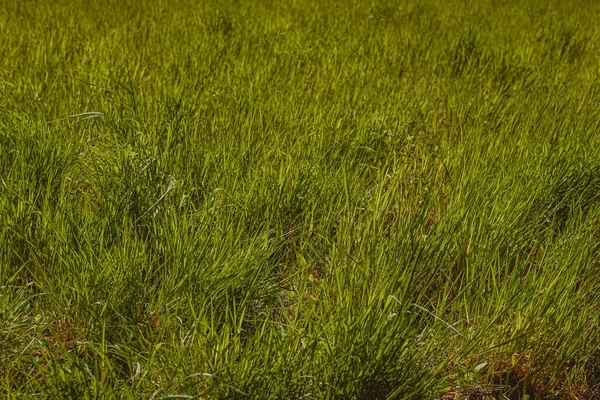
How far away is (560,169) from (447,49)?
5.78 ft

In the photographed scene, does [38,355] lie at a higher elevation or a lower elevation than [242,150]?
lower

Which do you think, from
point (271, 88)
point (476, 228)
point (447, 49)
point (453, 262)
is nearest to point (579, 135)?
point (476, 228)

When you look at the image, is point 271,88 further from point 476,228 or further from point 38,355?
point 38,355

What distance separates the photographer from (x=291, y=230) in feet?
6.02

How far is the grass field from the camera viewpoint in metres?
1.35

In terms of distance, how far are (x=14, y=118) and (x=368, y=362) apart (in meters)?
1.47

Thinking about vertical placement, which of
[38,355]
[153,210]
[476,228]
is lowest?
[38,355]

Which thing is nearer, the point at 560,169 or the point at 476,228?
the point at 476,228

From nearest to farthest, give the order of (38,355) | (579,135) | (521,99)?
(38,355) < (579,135) < (521,99)

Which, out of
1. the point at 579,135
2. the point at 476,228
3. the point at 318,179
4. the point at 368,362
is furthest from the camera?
the point at 579,135

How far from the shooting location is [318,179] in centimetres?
202

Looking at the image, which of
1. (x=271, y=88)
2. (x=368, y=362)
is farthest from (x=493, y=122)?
(x=368, y=362)

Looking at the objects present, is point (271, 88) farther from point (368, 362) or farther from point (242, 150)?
point (368, 362)

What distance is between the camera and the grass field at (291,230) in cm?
135
